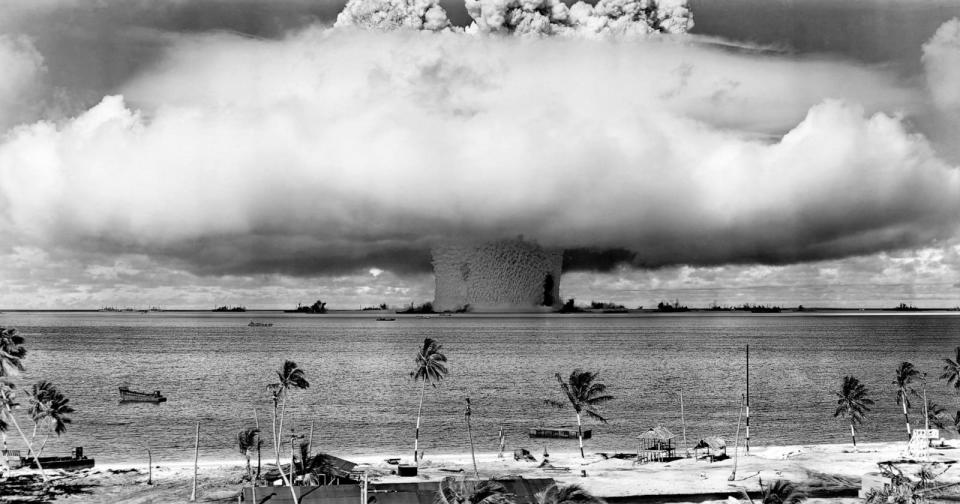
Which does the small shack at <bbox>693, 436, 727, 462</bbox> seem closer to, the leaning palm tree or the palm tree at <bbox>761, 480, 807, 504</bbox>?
the palm tree at <bbox>761, 480, 807, 504</bbox>

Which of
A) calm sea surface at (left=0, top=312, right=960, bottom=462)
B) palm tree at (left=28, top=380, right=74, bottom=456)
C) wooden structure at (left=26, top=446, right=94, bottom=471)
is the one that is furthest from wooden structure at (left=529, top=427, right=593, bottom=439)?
palm tree at (left=28, top=380, right=74, bottom=456)

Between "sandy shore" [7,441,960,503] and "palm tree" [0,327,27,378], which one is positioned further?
"palm tree" [0,327,27,378]

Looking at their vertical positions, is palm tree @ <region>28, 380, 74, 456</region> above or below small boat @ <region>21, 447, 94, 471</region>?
above

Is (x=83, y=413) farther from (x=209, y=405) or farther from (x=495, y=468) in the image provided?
(x=495, y=468)

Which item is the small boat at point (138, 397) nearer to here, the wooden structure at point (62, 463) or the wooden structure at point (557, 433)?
the wooden structure at point (62, 463)

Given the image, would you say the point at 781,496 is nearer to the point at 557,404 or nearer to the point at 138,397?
the point at 557,404

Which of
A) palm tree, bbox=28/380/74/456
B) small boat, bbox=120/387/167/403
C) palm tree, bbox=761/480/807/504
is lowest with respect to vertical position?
small boat, bbox=120/387/167/403
